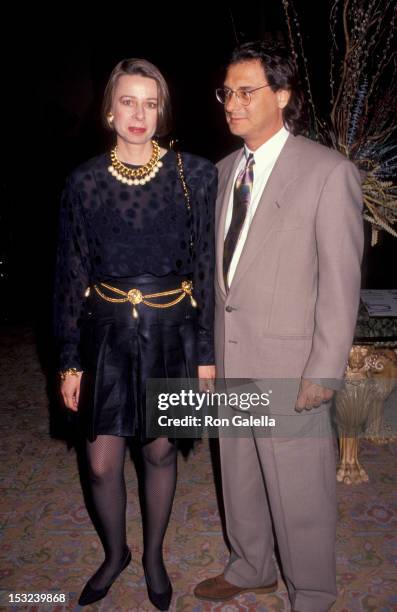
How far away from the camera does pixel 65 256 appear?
224 centimetres

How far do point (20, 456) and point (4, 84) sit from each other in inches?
202

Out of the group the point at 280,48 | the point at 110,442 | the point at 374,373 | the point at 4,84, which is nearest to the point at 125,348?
the point at 110,442

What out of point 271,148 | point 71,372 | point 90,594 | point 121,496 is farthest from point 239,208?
point 90,594

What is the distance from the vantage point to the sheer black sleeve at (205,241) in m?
2.20

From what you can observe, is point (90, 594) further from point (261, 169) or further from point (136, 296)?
point (261, 169)

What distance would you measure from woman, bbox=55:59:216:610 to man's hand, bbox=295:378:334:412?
0.42 meters

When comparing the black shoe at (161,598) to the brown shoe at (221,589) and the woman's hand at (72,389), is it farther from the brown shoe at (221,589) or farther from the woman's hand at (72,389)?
the woman's hand at (72,389)

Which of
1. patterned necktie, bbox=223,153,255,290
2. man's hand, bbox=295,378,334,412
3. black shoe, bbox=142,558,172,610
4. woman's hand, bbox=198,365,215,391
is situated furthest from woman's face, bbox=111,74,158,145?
→ black shoe, bbox=142,558,172,610

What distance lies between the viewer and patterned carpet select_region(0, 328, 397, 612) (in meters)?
2.49

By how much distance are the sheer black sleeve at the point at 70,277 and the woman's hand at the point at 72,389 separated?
0.04 meters

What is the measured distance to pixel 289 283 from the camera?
1.97m

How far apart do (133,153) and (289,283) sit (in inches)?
29.8

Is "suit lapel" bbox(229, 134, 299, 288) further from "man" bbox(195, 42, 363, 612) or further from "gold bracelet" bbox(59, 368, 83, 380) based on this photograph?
"gold bracelet" bbox(59, 368, 83, 380)

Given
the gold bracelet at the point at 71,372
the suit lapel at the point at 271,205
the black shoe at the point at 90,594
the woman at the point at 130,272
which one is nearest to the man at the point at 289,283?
the suit lapel at the point at 271,205
